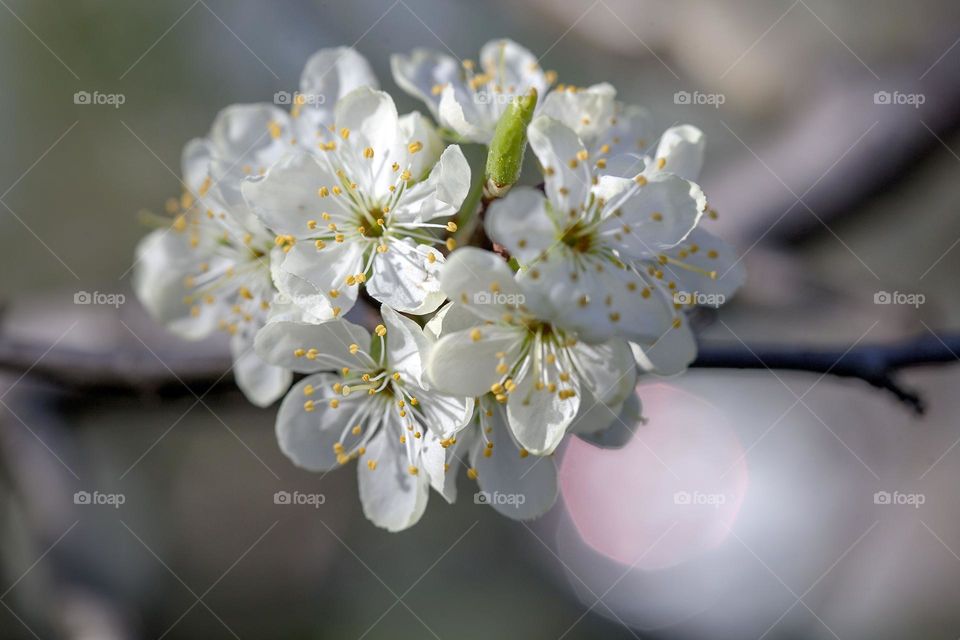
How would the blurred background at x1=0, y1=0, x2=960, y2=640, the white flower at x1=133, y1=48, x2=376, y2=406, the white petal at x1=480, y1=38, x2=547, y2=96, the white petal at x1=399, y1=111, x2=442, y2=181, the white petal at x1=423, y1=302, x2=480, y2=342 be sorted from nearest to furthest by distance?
1. the white petal at x1=423, y1=302, x2=480, y2=342
2. the white petal at x1=399, y1=111, x2=442, y2=181
3. the white flower at x1=133, y1=48, x2=376, y2=406
4. the white petal at x1=480, y1=38, x2=547, y2=96
5. the blurred background at x1=0, y1=0, x2=960, y2=640

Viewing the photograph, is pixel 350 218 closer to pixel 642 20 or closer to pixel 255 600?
pixel 642 20

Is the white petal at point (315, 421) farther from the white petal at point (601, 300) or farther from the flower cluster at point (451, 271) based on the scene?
the white petal at point (601, 300)

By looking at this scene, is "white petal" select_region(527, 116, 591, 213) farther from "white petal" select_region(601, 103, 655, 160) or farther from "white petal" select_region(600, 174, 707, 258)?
"white petal" select_region(601, 103, 655, 160)

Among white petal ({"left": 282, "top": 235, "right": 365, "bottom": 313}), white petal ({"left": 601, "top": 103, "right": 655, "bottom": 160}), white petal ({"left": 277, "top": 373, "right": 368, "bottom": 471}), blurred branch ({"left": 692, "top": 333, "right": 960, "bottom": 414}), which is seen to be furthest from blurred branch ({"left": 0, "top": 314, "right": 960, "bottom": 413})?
white petal ({"left": 282, "top": 235, "right": 365, "bottom": 313})

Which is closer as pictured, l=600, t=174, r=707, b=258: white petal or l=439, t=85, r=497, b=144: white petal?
l=600, t=174, r=707, b=258: white petal

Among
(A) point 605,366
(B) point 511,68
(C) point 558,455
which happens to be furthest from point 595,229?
(C) point 558,455

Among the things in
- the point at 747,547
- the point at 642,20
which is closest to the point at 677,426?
the point at 747,547

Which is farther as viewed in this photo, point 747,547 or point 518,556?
point 518,556
